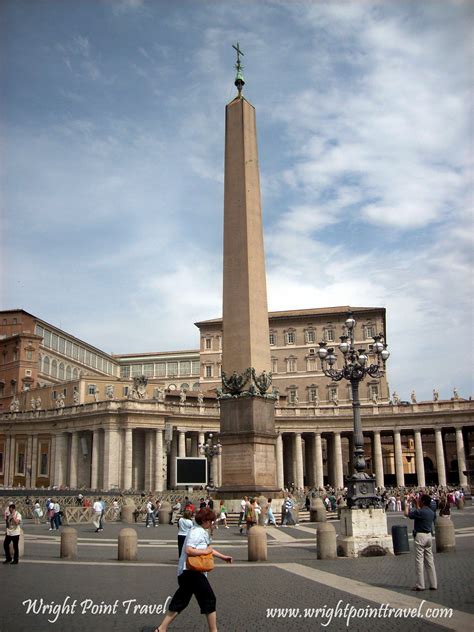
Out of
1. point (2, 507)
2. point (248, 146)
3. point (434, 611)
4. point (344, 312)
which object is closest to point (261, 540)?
point (434, 611)

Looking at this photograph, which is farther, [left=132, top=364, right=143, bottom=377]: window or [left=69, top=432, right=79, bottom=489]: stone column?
[left=132, top=364, right=143, bottom=377]: window

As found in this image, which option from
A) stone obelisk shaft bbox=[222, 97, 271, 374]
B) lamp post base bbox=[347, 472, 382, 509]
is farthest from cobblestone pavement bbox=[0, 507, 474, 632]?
stone obelisk shaft bbox=[222, 97, 271, 374]

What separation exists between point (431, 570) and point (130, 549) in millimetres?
6740

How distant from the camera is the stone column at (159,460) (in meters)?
52.7

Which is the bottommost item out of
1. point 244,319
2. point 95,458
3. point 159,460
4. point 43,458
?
point 159,460

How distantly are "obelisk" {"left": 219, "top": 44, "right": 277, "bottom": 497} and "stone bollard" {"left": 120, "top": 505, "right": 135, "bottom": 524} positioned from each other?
8.12 m

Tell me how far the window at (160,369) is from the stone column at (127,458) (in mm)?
43342

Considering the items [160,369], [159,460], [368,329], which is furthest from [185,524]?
[160,369]

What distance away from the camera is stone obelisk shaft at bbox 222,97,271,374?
2331 cm

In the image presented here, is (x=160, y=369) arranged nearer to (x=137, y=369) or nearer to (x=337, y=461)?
(x=137, y=369)

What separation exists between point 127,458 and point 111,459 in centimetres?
129

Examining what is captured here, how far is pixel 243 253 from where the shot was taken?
2405cm

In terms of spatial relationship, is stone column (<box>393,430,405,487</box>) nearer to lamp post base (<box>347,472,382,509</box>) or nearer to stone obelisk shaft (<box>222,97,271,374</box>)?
stone obelisk shaft (<box>222,97,271,374</box>)

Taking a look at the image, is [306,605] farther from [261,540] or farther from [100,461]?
[100,461]
